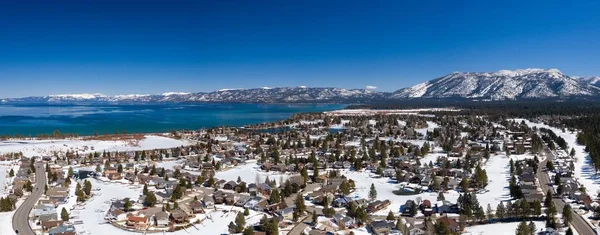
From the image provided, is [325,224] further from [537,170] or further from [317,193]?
[537,170]

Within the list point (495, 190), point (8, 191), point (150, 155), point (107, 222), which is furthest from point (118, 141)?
point (495, 190)

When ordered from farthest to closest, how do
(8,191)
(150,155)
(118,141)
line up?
(118,141) → (150,155) → (8,191)

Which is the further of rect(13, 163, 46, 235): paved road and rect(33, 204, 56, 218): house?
rect(33, 204, 56, 218): house

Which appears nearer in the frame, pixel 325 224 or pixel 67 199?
pixel 325 224

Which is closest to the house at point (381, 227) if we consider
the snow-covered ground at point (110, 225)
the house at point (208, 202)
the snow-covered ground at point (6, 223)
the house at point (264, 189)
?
the snow-covered ground at point (110, 225)

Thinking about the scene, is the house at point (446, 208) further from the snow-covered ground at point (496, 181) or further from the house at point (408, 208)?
the snow-covered ground at point (496, 181)

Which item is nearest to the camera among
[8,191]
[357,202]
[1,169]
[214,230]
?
[214,230]

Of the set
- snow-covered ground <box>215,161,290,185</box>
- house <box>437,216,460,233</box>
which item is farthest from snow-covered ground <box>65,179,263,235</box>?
house <box>437,216,460,233</box>

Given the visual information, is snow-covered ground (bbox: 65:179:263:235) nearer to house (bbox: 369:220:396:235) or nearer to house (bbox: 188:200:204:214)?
house (bbox: 188:200:204:214)
